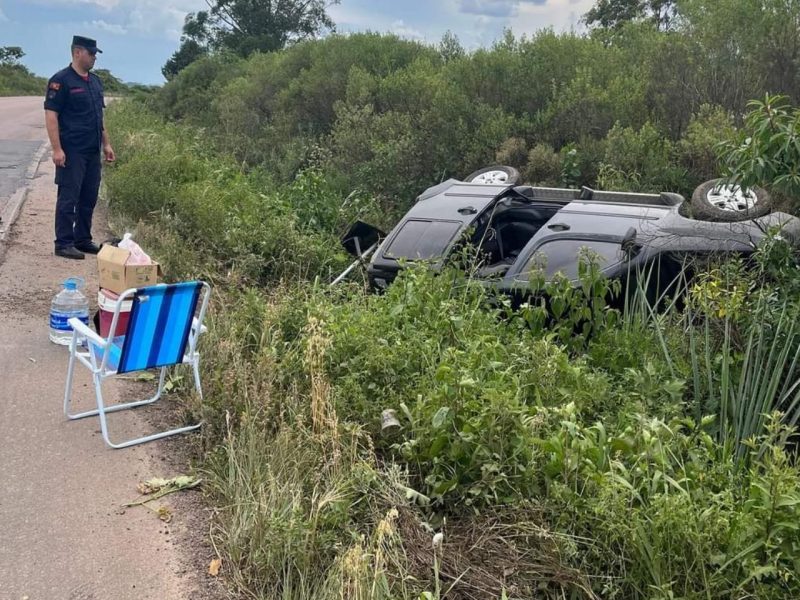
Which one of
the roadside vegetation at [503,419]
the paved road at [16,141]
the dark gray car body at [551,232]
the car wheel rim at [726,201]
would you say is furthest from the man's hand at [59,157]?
the car wheel rim at [726,201]

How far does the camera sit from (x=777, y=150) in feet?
14.6

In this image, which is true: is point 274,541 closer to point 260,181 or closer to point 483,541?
point 483,541

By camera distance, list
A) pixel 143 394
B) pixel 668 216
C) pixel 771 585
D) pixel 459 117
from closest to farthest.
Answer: pixel 771 585 → pixel 143 394 → pixel 668 216 → pixel 459 117

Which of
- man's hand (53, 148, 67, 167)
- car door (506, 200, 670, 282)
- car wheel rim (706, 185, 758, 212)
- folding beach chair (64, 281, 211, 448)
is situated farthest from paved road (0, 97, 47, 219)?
car wheel rim (706, 185, 758, 212)

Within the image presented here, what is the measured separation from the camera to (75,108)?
782 centimetres

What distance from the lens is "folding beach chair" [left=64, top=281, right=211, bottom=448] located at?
4.28m

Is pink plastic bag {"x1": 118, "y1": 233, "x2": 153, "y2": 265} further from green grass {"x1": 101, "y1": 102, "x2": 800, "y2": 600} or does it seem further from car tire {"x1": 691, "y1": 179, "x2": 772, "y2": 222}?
car tire {"x1": 691, "y1": 179, "x2": 772, "y2": 222}

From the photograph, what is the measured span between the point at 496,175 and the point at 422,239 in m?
3.17

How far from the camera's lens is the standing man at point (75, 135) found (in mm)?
7703

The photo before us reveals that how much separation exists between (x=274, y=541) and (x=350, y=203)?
322 inches

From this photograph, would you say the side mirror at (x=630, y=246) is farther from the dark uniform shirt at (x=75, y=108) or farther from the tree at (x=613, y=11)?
the tree at (x=613, y=11)

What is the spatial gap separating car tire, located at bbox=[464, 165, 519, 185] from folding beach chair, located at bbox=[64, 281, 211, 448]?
561 centimetres

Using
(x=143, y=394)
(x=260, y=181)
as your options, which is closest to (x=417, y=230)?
(x=143, y=394)

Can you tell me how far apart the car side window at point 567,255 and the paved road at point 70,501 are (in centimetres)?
314
